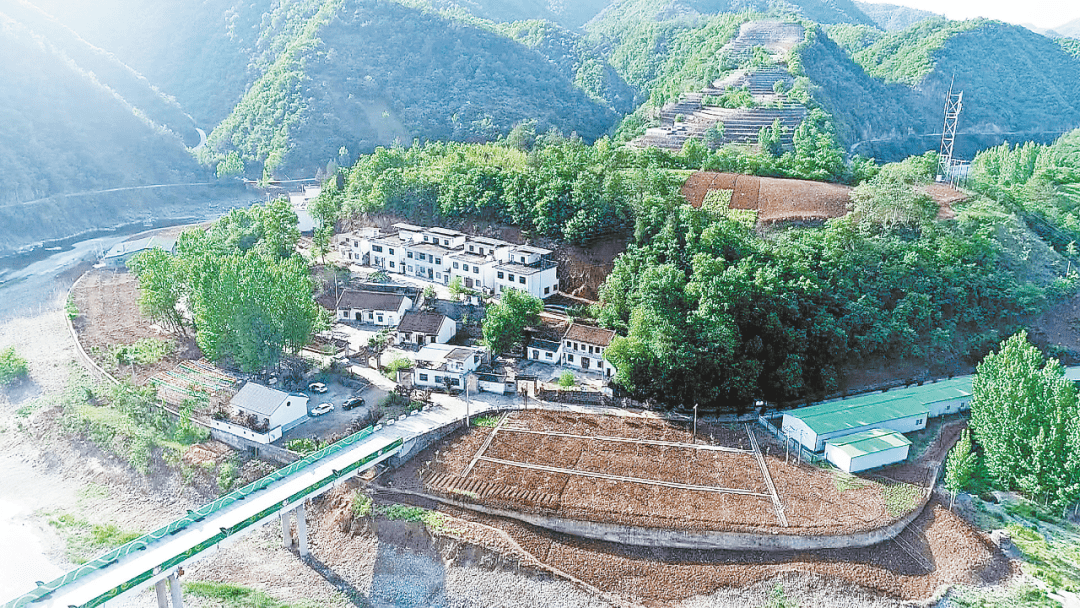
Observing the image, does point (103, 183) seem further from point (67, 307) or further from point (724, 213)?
point (724, 213)

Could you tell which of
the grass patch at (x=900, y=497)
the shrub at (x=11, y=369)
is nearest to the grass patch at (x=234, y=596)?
the grass patch at (x=900, y=497)

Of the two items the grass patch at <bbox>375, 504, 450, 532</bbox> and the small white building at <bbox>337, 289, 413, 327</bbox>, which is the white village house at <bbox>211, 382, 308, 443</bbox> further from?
the small white building at <bbox>337, 289, 413, 327</bbox>

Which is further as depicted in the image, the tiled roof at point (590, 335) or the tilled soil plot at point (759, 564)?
the tiled roof at point (590, 335)

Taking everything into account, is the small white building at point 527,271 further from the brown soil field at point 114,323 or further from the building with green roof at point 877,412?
the brown soil field at point 114,323

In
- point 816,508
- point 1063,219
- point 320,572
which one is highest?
point 1063,219

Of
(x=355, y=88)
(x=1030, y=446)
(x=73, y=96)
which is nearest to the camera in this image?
(x=1030, y=446)

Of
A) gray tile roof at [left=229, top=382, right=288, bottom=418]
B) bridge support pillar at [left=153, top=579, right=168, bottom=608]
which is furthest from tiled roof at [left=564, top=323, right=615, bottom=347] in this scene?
bridge support pillar at [left=153, top=579, right=168, bottom=608]

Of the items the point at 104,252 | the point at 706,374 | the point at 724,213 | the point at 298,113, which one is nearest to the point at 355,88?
the point at 298,113
